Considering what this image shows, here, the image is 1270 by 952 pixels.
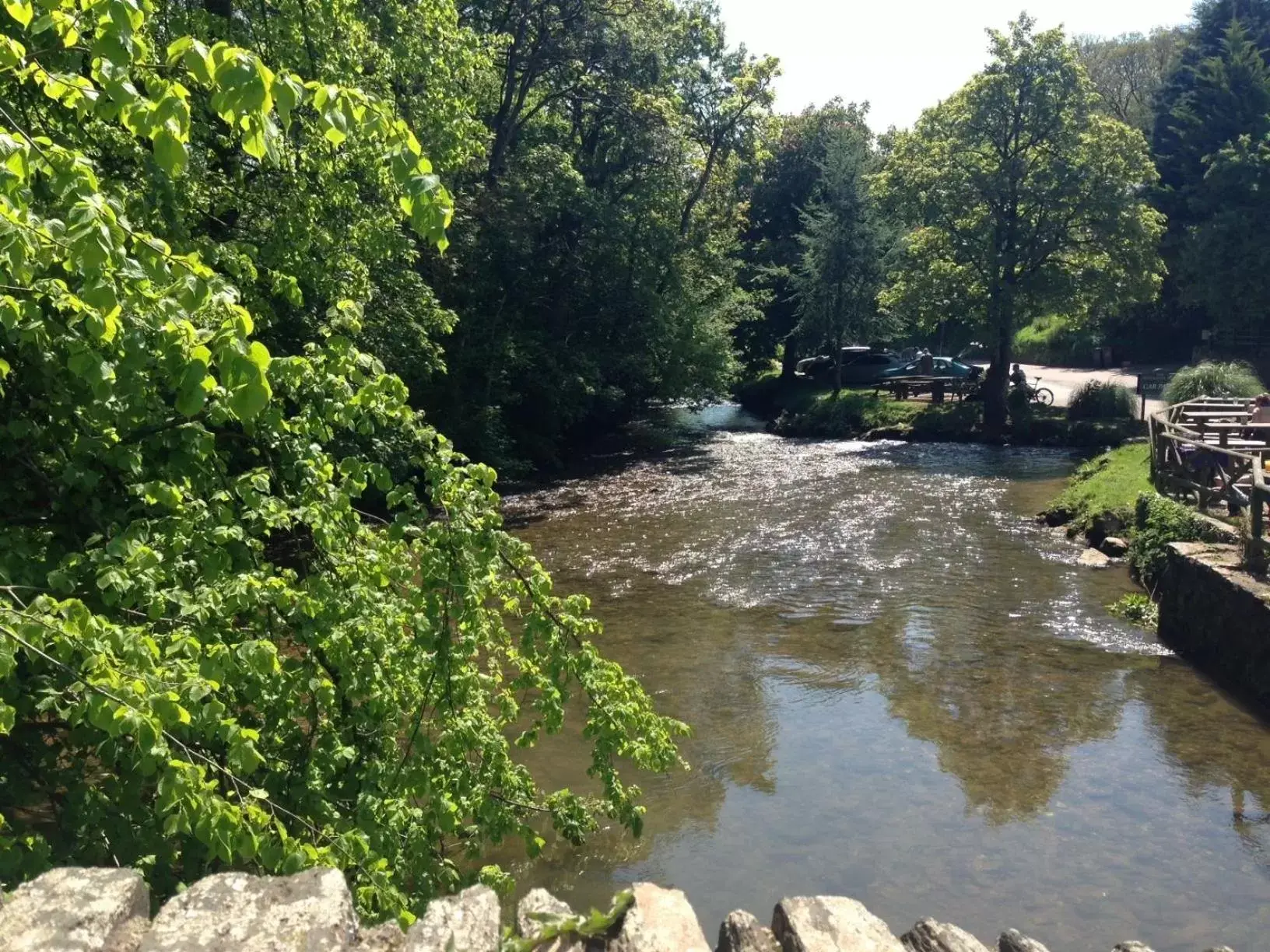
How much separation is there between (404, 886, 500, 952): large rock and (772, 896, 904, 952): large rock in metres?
0.93

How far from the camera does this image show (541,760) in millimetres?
9844

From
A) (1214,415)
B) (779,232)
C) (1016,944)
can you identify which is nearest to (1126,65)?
(779,232)

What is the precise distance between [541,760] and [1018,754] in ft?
14.4

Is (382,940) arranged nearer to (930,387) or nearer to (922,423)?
(922,423)

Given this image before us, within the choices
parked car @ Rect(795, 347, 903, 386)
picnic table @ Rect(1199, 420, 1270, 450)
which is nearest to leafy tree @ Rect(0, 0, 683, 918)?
picnic table @ Rect(1199, 420, 1270, 450)

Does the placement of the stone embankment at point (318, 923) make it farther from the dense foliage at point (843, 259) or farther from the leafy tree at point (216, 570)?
the dense foliage at point (843, 259)

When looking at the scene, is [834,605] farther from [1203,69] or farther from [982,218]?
[1203,69]

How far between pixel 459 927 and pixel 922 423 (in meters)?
33.2

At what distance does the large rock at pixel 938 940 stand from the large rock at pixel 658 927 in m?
0.78

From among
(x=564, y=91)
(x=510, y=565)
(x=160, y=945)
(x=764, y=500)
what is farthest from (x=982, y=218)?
(x=160, y=945)

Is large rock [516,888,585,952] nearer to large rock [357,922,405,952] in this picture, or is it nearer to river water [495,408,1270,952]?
large rock [357,922,405,952]

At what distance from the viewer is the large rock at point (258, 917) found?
8.84 ft

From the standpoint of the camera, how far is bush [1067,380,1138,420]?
3183 centimetres

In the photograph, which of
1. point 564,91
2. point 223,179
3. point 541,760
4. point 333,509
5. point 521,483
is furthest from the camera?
point 564,91
